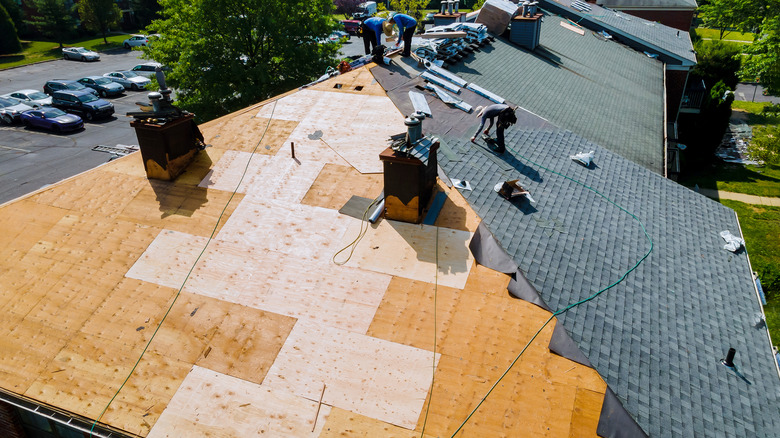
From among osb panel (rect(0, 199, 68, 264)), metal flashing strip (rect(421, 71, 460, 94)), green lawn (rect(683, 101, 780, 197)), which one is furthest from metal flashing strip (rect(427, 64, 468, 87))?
green lawn (rect(683, 101, 780, 197))

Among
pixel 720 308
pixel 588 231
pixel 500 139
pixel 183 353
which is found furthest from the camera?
pixel 500 139

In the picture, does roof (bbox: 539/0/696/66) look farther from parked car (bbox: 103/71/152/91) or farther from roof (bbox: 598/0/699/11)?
parked car (bbox: 103/71/152/91)

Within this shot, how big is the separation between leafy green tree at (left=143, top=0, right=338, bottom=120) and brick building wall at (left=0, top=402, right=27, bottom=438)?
2124 centimetres

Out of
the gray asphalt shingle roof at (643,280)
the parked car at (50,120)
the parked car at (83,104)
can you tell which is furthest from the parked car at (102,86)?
the gray asphalt shingle roof at (643,280)

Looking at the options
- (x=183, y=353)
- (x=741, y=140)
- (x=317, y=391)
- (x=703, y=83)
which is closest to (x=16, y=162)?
(x=183, y=353)

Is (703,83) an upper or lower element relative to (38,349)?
lower

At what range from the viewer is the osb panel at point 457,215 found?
41.0 ft

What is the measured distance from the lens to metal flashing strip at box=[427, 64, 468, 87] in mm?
20070

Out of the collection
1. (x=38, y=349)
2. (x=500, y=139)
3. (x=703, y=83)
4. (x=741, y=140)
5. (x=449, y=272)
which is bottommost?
(x=741, y=140)

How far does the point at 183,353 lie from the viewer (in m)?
10.2

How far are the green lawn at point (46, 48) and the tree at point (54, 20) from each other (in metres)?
1.50

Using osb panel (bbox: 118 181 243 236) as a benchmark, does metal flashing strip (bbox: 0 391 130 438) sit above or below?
below

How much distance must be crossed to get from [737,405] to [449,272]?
5908 mm

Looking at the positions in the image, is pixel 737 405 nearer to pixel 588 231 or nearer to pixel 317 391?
pixel 588 231
